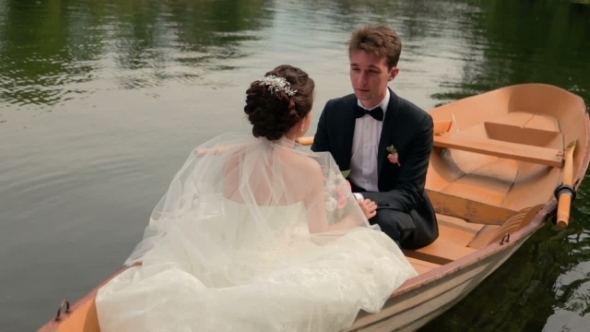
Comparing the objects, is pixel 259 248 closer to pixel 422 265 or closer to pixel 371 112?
pixel 371 112

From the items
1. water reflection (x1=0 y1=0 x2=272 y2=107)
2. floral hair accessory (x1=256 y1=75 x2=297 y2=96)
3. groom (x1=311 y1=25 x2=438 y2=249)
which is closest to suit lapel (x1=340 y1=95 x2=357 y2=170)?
groom (x1=311 y1=25 x2=438 y2=249)

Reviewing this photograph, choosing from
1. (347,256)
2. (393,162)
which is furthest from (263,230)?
(393,162)

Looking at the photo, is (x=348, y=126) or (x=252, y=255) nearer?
(x=252, y=255)

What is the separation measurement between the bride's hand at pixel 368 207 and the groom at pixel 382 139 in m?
0.11

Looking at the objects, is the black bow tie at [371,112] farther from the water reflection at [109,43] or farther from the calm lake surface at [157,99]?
the water reflection at [109,43]

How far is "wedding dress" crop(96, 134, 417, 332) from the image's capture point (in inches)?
110

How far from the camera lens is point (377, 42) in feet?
12.2

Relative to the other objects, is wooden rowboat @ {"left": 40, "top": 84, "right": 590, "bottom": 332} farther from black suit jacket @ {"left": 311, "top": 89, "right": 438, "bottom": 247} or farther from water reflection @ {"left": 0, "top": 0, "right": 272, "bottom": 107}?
water reflection @ {"left": 0, "top": 0, "right": 272, "bottom": 107}

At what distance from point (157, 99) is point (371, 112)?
269 inches

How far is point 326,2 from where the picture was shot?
98.3 ft

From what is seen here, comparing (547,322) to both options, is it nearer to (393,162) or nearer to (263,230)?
(393,162)

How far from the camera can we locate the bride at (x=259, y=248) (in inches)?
110

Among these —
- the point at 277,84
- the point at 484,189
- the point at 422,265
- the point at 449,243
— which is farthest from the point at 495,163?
the point at 277,84

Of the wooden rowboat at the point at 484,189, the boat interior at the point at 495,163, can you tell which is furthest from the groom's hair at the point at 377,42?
the boat interior at the point at 495,163
